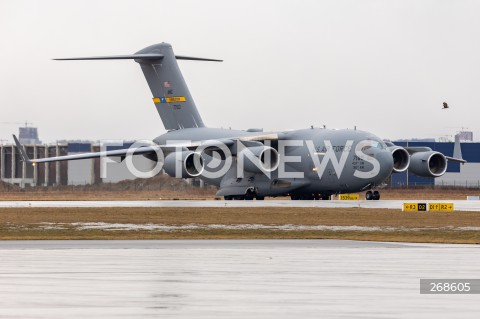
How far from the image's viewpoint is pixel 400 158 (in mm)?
65875

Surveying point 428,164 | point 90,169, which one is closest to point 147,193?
point 90,169

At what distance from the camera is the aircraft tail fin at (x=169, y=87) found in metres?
70.6

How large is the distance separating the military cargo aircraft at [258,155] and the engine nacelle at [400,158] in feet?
0.20

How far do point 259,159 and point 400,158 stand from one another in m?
8.76

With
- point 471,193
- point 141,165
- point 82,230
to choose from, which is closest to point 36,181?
point 141,165

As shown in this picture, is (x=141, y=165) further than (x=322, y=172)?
Yes

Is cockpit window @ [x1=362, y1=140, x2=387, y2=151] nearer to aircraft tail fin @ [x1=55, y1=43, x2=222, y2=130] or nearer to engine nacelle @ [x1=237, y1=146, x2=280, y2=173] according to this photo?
engine nacelle @ [x1=237, y1=146, x2=280, y2=173]

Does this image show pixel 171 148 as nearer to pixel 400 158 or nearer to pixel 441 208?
A: pixel 400 158
